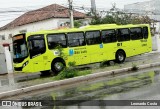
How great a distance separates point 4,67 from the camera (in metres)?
24.2

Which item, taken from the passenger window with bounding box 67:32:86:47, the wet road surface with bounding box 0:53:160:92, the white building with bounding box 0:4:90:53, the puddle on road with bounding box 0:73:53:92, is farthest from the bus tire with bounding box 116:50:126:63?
the white building with bounding box 0:4:90:53

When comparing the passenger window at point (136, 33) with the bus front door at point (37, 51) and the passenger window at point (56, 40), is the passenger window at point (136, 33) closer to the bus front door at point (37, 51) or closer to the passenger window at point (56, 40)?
the passenger window at point (56, 40)

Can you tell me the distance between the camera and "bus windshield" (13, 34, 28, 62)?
1908 centimetres

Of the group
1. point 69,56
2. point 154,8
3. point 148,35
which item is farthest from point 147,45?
point 154,8

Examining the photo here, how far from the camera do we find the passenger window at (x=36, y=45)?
18875mm

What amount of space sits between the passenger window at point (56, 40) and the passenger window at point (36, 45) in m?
0.48

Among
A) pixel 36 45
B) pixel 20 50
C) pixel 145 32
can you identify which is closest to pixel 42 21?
pixel 145 32

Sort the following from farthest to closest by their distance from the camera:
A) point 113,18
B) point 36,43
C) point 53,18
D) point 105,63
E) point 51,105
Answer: point 53,18 < point 113,18 < point 105,63 < point 36,43 < point 51,105

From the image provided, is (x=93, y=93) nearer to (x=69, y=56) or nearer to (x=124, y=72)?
(x=124, y=72)

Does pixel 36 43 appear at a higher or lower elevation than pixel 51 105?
higher

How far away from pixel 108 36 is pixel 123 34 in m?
1.48

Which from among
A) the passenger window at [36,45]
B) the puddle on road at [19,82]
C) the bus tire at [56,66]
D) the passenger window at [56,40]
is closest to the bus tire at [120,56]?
the passenger window at [56,40]

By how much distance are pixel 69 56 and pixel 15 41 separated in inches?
137

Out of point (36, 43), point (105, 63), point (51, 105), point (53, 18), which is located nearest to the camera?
point (51, 105)
